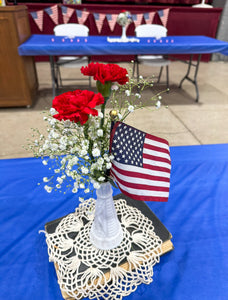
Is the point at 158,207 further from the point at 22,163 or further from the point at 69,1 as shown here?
the point at 69,1

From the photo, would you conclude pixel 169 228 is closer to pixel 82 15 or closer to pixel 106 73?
pixel 106 73

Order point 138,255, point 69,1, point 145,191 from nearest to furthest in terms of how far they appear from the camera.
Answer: point 145,191 < point 138,255 < point 69,1

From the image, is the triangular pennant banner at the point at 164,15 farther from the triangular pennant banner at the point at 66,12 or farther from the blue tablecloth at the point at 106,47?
the blue tablecloth at the point at 106,47

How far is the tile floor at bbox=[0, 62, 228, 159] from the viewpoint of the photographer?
8.46 ft

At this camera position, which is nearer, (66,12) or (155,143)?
(155,143)

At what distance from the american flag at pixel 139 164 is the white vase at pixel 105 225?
0.08 meters

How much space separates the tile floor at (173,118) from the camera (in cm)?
258

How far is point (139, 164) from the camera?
0.69m

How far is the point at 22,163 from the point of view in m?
1.42

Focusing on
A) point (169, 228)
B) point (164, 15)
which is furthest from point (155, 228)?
point (164, 15)

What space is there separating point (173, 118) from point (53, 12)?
3676 millimetres

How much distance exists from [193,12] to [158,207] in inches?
221

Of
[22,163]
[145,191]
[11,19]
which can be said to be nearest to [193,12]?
[11,19]

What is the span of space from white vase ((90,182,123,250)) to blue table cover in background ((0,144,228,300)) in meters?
0.17
